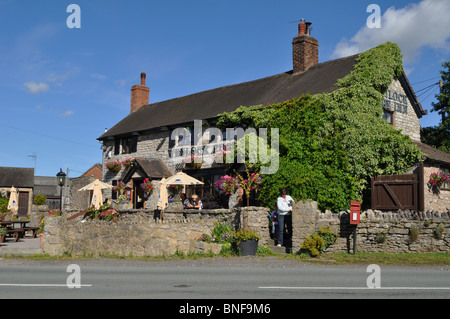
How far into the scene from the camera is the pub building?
22297 mm

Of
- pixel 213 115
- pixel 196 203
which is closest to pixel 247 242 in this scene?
pixel 196 203

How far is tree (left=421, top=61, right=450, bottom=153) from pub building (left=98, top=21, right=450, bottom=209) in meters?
7.29

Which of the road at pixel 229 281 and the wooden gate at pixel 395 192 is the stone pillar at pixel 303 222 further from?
the wooden gate at pixel 395 192

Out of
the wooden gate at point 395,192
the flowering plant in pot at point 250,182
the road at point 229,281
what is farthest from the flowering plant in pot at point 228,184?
the road at point 229,281

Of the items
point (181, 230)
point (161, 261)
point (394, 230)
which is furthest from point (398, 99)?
point (161, 261)

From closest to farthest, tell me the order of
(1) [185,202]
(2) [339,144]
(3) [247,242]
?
1. (3) [247,242]
2. (2) [339,144]
3. (1) [185,202]

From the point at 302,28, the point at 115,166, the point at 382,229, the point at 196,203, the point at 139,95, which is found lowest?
the point at 382,229

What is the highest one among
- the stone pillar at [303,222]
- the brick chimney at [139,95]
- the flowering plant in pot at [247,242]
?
the brick chimney at [139,95]

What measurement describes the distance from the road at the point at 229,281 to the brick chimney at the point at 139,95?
24.4 meters

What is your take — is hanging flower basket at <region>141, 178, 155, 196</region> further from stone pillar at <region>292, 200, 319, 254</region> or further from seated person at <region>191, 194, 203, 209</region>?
stone pillar at <region>292, 200, 319, 254</region>

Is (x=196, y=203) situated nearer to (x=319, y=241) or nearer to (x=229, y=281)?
(x=319, y=241)

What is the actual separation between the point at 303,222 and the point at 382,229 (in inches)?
95.4

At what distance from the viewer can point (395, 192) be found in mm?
18734

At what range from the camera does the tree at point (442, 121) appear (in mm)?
29797
